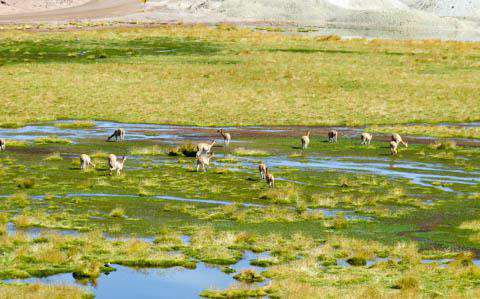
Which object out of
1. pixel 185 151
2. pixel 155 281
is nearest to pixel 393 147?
pixel 185 151

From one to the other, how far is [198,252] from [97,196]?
29.8 feet

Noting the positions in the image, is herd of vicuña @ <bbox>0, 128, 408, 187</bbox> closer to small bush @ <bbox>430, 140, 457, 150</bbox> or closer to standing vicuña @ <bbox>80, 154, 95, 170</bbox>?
standing vicuña @ <bbox>80, 154, 95, 170</bbox>

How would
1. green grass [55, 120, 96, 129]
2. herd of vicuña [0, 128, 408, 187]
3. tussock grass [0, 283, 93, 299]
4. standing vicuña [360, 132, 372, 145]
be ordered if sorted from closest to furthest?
tussock grass [0, 283, 93, 299] → herd of vicuña [0, 128, 408, 187] → standing vicuña [360, 132, 372, 145] → green grass [55, 120, 96, 129]

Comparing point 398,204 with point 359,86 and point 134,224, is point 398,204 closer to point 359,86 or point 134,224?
point 134,224

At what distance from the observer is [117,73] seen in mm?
83438

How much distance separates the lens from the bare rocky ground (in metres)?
145

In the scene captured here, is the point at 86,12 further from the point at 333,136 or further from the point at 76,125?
the point at 333,136

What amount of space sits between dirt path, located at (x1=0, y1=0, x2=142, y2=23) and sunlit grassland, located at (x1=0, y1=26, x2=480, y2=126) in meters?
26.7

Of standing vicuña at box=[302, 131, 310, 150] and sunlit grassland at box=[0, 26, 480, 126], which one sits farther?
sunlit grassland at box=[0, 26, 480, 126]

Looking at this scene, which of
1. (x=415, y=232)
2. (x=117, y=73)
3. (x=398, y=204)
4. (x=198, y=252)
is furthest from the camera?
(x=117, y=73)

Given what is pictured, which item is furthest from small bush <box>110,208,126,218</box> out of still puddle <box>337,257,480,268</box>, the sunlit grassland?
the sunlit grassland

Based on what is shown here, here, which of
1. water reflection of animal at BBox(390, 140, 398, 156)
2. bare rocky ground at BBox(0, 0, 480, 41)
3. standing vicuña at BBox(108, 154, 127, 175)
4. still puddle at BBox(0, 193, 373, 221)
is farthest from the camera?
bare rocky ground at BBox(0, 0, 480, 41)

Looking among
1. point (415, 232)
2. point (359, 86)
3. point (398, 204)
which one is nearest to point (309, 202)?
point (398, 204)

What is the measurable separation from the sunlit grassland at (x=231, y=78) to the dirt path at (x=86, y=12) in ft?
87.6
